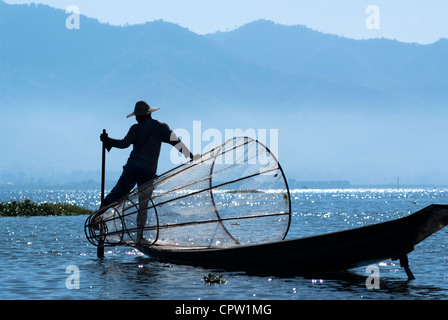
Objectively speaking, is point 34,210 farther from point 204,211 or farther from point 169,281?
point 169,281

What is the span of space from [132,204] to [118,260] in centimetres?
210

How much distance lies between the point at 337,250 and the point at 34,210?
2919 cm

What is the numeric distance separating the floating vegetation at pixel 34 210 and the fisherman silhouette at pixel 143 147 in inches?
902

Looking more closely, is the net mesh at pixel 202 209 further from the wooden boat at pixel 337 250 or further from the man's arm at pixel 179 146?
the wooden boat at pixel 337 250

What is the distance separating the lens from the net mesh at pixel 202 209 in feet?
49.5

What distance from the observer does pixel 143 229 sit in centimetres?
1530

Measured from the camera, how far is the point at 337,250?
1218cm

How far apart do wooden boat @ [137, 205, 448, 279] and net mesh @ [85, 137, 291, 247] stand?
112 cm

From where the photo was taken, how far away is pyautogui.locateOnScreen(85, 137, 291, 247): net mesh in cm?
1509

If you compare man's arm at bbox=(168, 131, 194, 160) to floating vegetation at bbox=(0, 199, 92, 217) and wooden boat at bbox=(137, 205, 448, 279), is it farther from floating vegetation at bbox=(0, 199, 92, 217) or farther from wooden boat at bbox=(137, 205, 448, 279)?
floating vegetation at bbox=(0, 199, 92, 217)
